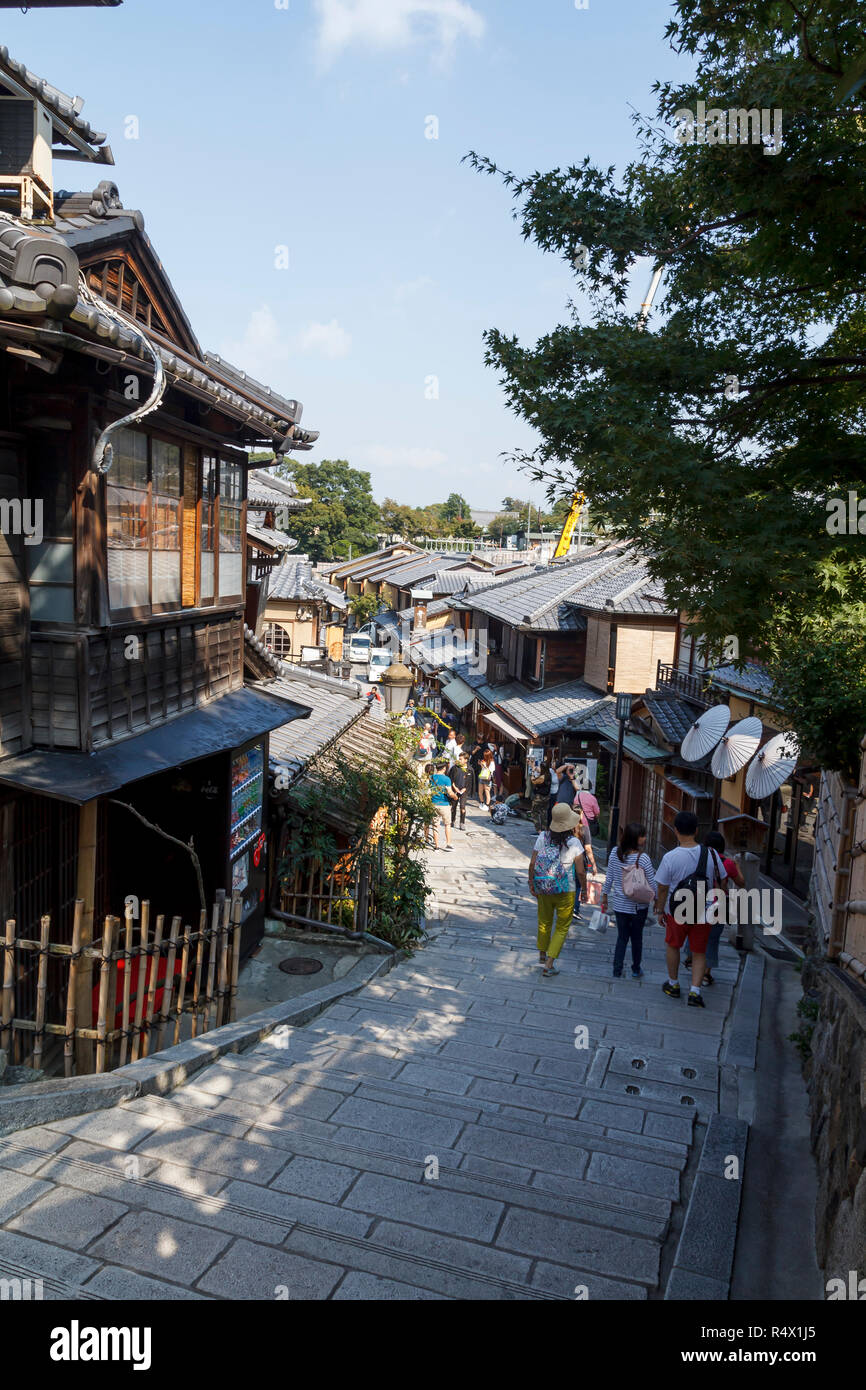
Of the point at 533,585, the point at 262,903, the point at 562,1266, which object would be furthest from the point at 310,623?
the point at 562,1266

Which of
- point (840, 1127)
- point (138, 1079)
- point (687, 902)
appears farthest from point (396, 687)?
point (840, 1127)

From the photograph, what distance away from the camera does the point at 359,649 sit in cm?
5528

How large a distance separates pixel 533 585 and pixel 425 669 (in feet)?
44.0

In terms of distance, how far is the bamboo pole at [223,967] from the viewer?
8.03 m

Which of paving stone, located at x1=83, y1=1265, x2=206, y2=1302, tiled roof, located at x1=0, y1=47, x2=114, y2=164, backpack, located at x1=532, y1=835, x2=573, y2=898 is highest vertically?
tiled roof, located at x1=0, y1=47, x2=114, y2=164

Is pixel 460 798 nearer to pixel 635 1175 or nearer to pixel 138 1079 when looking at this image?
pixel 138 1079

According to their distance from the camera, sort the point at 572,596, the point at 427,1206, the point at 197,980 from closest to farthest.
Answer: the point at 427,1206
the point at 197,980
the point at 572,596

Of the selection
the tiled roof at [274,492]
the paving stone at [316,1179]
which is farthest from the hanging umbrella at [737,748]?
the paving stone at [316,1179]

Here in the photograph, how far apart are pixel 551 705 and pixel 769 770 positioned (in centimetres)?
1679

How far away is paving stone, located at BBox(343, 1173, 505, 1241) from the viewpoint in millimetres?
4973

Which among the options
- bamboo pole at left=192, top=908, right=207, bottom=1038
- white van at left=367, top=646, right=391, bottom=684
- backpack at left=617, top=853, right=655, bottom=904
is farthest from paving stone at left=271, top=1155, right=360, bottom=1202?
white van at left=367, top=646, right=391, bottom=684

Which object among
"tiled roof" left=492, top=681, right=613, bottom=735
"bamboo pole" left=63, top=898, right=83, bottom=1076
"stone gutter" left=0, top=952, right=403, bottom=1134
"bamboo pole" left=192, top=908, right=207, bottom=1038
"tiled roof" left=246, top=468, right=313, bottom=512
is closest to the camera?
"stone gutter" left=0, top=952, right=403, bottom=1134

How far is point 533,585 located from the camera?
3766 cm

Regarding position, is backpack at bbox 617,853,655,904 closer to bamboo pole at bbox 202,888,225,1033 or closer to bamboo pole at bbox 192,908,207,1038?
bamboo pole at bbox 202,888,225,1033
